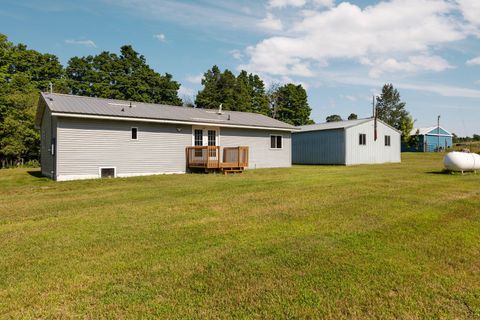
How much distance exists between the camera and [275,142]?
66.7 feet

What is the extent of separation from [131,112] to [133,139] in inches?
52.5

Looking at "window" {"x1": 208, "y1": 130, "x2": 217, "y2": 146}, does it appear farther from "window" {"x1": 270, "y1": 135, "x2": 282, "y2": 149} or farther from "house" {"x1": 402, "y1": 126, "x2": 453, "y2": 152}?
"house" {"x1": 402, "y1": 126, "x2": 453, "y2": 152}

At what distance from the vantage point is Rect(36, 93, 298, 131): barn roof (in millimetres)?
13609

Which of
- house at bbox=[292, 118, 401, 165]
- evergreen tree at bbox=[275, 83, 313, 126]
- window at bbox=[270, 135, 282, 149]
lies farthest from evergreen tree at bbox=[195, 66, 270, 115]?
window at bbox=[270, 135, 282, 149]

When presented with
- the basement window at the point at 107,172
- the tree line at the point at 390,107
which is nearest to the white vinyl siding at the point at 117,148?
the basement window at the point at 107,172

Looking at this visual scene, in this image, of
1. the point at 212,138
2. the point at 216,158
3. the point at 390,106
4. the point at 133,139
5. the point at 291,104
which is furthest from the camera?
the point at 390,106

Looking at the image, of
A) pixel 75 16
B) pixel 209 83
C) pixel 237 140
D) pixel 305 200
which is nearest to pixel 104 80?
pixel 209 83

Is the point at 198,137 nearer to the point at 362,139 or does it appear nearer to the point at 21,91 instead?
the point at 362,139

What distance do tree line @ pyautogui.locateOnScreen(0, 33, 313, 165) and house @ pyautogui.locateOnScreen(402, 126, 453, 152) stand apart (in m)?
15.1

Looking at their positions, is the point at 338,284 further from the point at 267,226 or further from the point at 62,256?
the point at 62,256

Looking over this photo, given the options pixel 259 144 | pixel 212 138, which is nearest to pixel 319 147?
pixel 259 144

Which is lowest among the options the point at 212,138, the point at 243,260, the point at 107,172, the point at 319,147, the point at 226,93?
the point at 243,260

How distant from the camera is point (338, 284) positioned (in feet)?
10.3

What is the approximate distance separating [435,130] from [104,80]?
45694mm
